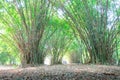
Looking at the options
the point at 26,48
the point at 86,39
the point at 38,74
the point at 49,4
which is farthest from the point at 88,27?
the point at 38,74

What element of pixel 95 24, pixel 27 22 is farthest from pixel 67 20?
pixel 27 22

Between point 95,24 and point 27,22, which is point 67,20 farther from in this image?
point 27,22

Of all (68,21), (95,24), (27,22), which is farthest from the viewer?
(68,21)

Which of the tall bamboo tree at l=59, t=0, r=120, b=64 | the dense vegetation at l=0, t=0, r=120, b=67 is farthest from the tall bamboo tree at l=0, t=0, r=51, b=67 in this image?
the tall bamboo tree at l=59, t=0, r=120, b=64

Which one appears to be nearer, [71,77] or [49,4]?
[71,77]

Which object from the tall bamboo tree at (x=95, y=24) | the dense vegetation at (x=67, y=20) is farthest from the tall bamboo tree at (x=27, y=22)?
the tall bamboo tree at (x=95, y=24)

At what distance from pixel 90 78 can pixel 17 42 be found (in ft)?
17.1

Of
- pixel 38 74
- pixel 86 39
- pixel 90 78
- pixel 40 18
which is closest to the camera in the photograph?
pixel 90 78

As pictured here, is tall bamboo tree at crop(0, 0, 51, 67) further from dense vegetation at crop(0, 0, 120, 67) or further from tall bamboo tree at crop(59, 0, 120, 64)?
tall bamboo tree at crop(59, 0, 120, 64)

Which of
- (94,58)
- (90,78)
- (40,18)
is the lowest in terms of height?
(90,78)

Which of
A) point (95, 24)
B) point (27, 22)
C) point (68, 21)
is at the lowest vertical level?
point (95, 24)

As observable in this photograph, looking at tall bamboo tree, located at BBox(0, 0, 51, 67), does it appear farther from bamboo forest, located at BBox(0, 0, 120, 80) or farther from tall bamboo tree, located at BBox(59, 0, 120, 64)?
tall bamboo tree, located at BBox(59, 0, 120, 64)

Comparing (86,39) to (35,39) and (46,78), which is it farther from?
(46,78)

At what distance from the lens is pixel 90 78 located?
506 centimetres
